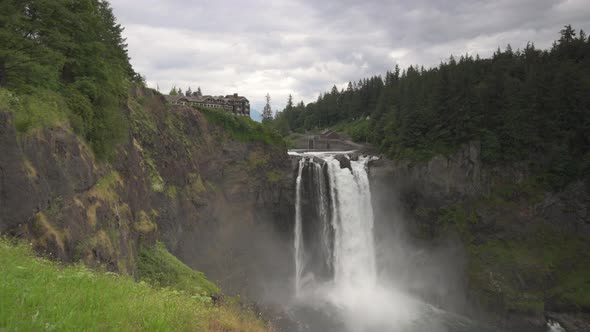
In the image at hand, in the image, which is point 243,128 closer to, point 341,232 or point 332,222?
point 332,222

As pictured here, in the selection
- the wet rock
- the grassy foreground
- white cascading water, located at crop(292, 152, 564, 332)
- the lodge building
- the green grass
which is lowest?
white cascading water, located at crop(292, 152, 564, 332)

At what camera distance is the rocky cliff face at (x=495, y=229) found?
3152 cm

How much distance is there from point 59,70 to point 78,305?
12107 millimetres

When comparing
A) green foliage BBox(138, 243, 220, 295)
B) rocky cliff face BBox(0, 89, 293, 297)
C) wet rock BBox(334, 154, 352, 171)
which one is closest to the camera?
rocky cliff face BBox(0, 89, 293, 297)

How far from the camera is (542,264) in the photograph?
1286 inches

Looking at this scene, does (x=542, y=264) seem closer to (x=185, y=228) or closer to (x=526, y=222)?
(x=526, y=222)

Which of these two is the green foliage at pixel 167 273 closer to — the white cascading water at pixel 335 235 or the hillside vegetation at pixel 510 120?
the white cascading water at pixel 335 235

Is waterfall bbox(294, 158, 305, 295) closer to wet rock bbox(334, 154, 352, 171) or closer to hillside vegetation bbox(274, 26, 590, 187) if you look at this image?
wet rock bbox(334, 154, 352, 171)

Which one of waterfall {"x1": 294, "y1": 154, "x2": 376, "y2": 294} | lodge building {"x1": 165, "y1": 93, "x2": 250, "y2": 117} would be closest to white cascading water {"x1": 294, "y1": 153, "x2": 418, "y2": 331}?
waterfall {"x1": 294, "y1": 154, "x2": 376, "y2": 294}

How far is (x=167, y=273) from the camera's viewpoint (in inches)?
712

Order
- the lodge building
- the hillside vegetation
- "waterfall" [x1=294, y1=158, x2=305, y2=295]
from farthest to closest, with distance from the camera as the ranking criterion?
the lodge building < "waterfall" [x1=294, y1=158, x2=305, y2=295] < the hillside vegetation

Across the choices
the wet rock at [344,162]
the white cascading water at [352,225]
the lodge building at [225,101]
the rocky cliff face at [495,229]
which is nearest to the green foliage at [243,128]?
the wet rock at [344,162]

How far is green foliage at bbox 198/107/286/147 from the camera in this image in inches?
1415

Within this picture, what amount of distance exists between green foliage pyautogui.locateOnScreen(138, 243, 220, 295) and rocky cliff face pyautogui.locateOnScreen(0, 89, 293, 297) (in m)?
0.95
